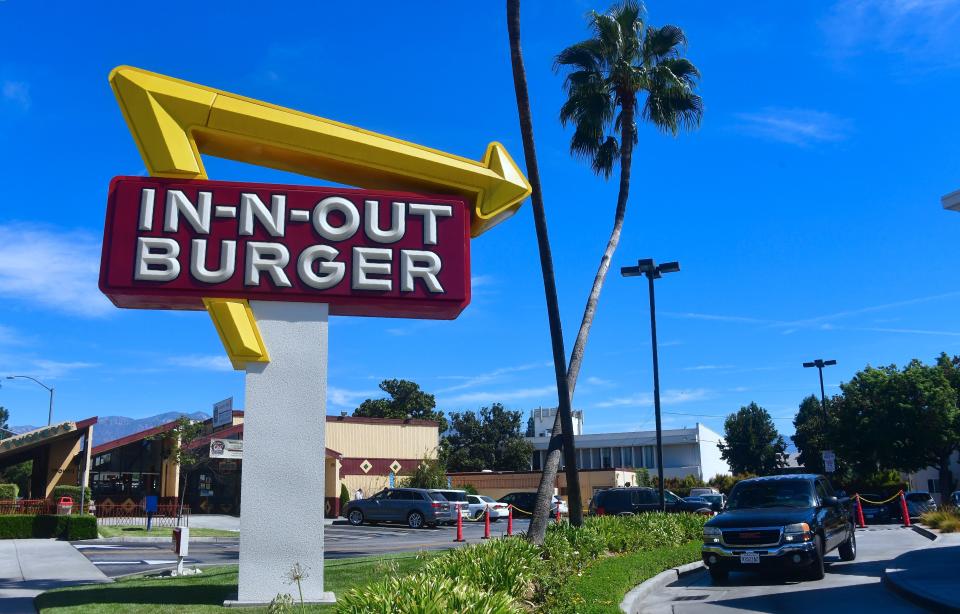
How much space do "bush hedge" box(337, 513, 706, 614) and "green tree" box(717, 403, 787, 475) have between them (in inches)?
2446

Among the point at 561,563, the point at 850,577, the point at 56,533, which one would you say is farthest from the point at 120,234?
the point at 56,533

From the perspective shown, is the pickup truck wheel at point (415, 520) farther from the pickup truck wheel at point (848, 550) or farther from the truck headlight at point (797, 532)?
the truck headlight at point (797, 532)

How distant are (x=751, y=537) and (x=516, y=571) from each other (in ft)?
18.2

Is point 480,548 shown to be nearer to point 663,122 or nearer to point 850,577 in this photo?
point 850,577

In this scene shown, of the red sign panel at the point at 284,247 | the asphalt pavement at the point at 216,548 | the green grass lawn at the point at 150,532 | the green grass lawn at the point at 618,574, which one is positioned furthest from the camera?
the green grass lawn at the point at 150,532

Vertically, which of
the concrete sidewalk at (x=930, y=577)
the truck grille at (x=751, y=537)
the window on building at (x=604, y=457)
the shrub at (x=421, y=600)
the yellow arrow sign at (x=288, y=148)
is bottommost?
the concrete sidewalk at (x=930, y=577)

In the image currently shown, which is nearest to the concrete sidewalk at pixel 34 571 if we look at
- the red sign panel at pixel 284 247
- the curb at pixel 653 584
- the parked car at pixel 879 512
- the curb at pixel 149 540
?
the curb at pixel 149 540

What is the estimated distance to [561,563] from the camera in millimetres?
11586

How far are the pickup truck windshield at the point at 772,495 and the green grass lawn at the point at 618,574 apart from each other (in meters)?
1.63

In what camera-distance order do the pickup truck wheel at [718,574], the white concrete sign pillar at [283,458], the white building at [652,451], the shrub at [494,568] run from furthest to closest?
the white building at [652,451]
the pickup truck wheel at [718,574]
the white concrete sign pillar at [283,458]
the shrub at [494,568]

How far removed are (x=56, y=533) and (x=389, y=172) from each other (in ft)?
61.9

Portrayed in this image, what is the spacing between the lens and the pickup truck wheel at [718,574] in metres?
13.6

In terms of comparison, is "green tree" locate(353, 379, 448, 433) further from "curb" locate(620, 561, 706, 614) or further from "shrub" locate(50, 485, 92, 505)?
"curb" locate(620, 561, 706, 614)

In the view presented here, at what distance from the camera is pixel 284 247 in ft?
36.7
